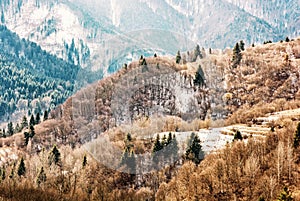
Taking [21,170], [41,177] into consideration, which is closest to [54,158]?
[21,170]

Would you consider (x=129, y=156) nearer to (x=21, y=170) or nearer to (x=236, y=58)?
(x=21, y=170)

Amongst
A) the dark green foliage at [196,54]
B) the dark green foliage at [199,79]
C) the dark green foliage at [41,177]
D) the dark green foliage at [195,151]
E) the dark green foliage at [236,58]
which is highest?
the dark green foliage at [196,54]

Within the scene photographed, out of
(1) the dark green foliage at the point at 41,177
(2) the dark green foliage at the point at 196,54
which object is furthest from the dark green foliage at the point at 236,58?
(1) the dark green foliage at the point at 41,177


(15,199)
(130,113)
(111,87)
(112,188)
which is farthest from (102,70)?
(15,199)

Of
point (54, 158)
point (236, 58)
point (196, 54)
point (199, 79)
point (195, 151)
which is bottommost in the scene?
point (54, 158)

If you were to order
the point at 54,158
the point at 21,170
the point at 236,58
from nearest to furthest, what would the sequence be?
the point at 54,158
the point at 21,170
the point at 236,58

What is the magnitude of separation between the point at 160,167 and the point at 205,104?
25.3m

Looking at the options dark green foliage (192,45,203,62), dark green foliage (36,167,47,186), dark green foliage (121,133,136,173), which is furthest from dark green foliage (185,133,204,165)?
dark green foliage (192,45,203,62)

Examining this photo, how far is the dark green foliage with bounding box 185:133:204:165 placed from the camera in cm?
5153

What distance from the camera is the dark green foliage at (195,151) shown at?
169ft

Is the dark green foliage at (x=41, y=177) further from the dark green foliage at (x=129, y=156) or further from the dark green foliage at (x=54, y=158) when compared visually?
the dark green foliage at (x=129, y=156)

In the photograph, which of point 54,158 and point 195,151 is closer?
point 195,151

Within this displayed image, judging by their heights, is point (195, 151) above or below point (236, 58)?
below

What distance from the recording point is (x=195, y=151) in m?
52.6
